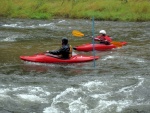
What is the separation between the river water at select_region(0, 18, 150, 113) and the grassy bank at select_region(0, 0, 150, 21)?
6340mm

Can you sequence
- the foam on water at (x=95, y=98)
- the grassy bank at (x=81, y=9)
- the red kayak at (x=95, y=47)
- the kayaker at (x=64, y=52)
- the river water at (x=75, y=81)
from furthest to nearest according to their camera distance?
the grassy bank at (x=81, y=9) < the red kayak at (x=95, y=47) < the kayaker at (x=64, y=52) < the river water at (x=75, y=81) < the foam on water at (x=95, y=98)

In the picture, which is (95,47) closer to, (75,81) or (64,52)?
(64,52)

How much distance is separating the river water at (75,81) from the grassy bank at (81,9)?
20.8ft

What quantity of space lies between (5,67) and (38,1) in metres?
16.3

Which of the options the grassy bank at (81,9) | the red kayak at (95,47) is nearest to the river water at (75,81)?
the red kayak at (95,47)

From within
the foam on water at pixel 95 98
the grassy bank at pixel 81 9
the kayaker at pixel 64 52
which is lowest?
the foam on water at pixel 95 98

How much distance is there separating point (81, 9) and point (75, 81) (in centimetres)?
1541

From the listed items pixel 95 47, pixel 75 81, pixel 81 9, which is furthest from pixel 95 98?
pixel 81 9

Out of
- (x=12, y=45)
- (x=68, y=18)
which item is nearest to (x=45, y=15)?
(x=68, y=18)

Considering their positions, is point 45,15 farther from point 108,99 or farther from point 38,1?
point 108,99

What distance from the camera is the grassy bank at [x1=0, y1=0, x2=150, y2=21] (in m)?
22.6

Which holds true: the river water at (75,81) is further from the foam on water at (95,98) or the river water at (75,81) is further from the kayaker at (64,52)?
the kayaker at (64,52)

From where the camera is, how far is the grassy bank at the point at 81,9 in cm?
2262

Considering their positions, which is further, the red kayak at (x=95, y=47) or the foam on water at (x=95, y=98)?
the red kayak at (x=95, y=47)
